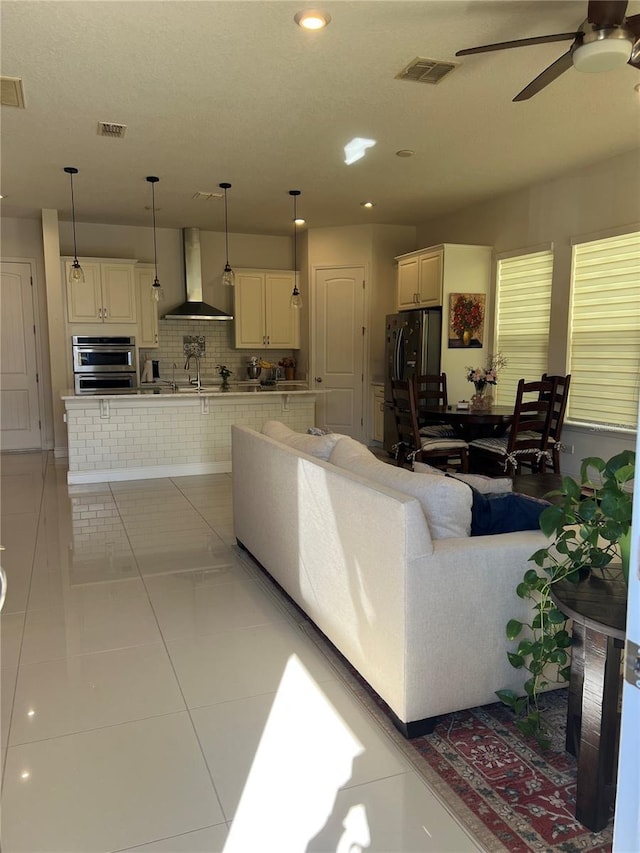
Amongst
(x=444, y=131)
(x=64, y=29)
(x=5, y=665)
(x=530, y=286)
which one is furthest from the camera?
(x=530, y=286)

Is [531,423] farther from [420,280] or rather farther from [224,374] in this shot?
[224,374]

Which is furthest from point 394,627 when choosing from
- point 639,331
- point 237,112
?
point 639,331

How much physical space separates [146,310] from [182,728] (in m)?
6.59

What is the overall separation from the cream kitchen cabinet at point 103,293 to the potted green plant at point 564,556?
22.1 ft

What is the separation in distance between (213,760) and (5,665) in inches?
46.4

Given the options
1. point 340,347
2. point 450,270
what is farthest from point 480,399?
point 340,347

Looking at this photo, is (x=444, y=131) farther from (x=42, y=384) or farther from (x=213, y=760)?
(x=42, y=384)

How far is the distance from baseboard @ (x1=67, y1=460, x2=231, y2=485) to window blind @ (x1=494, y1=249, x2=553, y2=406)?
11.0ft

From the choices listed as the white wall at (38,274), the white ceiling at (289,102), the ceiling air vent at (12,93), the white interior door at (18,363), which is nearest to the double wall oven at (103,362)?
the white wall at (38,274)

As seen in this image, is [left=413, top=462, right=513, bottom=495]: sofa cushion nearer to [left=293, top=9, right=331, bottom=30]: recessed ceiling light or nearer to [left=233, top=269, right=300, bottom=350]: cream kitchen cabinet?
[left=293, top=9, right=331, bottom=30]: recessed ceiling light

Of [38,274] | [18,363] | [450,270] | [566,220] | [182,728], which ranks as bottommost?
[182,728]

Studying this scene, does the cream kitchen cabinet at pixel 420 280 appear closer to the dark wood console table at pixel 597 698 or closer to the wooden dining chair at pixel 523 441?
the wooden dining chair at pixel 523 441

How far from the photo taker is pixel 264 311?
8.43m

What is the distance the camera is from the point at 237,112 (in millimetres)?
3990
